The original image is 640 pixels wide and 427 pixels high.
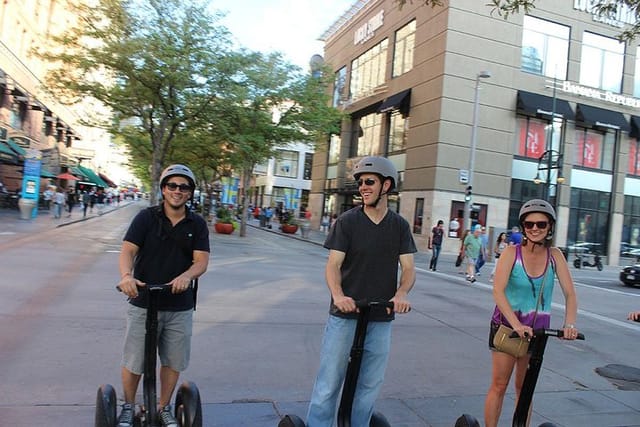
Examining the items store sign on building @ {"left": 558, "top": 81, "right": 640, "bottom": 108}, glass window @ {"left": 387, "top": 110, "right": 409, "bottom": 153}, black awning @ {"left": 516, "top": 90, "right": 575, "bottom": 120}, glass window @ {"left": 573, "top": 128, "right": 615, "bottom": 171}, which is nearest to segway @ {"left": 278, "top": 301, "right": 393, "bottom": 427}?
black awning @ {"left": 516, "top": 90, "right": 575, "bottom": 120}

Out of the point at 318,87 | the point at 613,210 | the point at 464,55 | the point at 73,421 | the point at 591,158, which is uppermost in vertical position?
the point at 464,55

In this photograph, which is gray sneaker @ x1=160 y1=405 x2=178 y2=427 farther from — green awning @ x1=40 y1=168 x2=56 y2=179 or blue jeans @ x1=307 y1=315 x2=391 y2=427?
green awning @ x1=40 y1=168 x2=56 y2=179

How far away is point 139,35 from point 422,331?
592 inches

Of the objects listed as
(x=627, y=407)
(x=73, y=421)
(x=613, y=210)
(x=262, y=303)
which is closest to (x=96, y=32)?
(x=262, y=303)

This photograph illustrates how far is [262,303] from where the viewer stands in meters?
8.35

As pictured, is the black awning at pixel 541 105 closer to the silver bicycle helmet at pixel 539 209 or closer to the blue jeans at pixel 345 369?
the silver bicycle helmet at pixel 539 209

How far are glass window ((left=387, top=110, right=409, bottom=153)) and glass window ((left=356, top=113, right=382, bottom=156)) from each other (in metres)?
1.22

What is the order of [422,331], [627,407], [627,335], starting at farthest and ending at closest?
[627,335] → [422,331] → [627,407]

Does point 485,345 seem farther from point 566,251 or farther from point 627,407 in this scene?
point 566,251

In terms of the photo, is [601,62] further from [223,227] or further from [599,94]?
→ [223,227]

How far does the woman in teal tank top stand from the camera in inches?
125

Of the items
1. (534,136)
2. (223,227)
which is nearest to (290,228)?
(223,227)

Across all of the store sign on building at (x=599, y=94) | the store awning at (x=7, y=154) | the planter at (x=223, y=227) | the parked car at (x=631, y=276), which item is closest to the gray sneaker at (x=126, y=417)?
the parked car at (x=631, y=276)

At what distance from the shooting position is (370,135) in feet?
110
